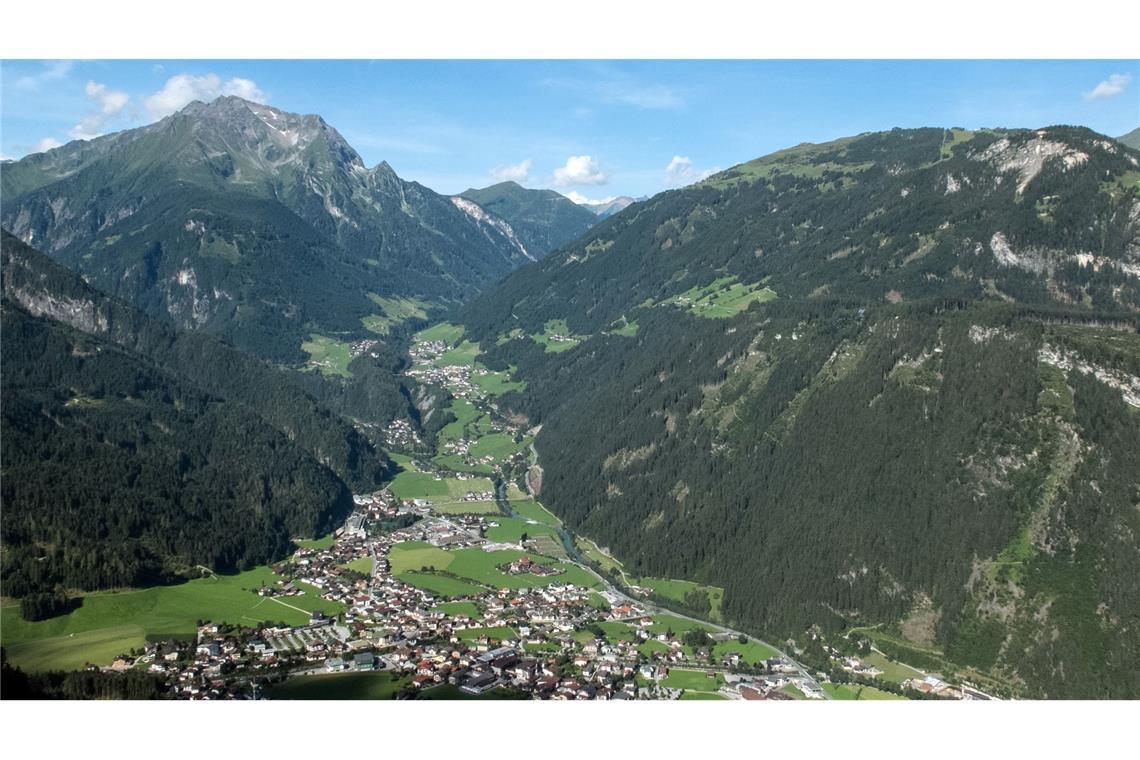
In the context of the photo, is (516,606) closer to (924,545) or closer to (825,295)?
(924,545)

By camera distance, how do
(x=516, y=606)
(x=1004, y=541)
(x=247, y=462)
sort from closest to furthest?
(x=1004, y=541)
(x=516, y=606)
(x=247, y=462)

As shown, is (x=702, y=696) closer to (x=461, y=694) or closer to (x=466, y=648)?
(x=461, y=694)

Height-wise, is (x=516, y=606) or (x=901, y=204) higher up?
(x=901, y=204)

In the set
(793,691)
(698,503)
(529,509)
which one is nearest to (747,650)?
(793,691)

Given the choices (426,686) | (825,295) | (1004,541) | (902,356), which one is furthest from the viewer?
(825,295)

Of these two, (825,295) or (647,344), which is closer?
(825,295)

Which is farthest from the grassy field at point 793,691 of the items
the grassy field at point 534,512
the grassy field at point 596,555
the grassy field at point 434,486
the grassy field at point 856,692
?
the grassy field at point 434,486

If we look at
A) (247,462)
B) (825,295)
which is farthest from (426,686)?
(825,295)
